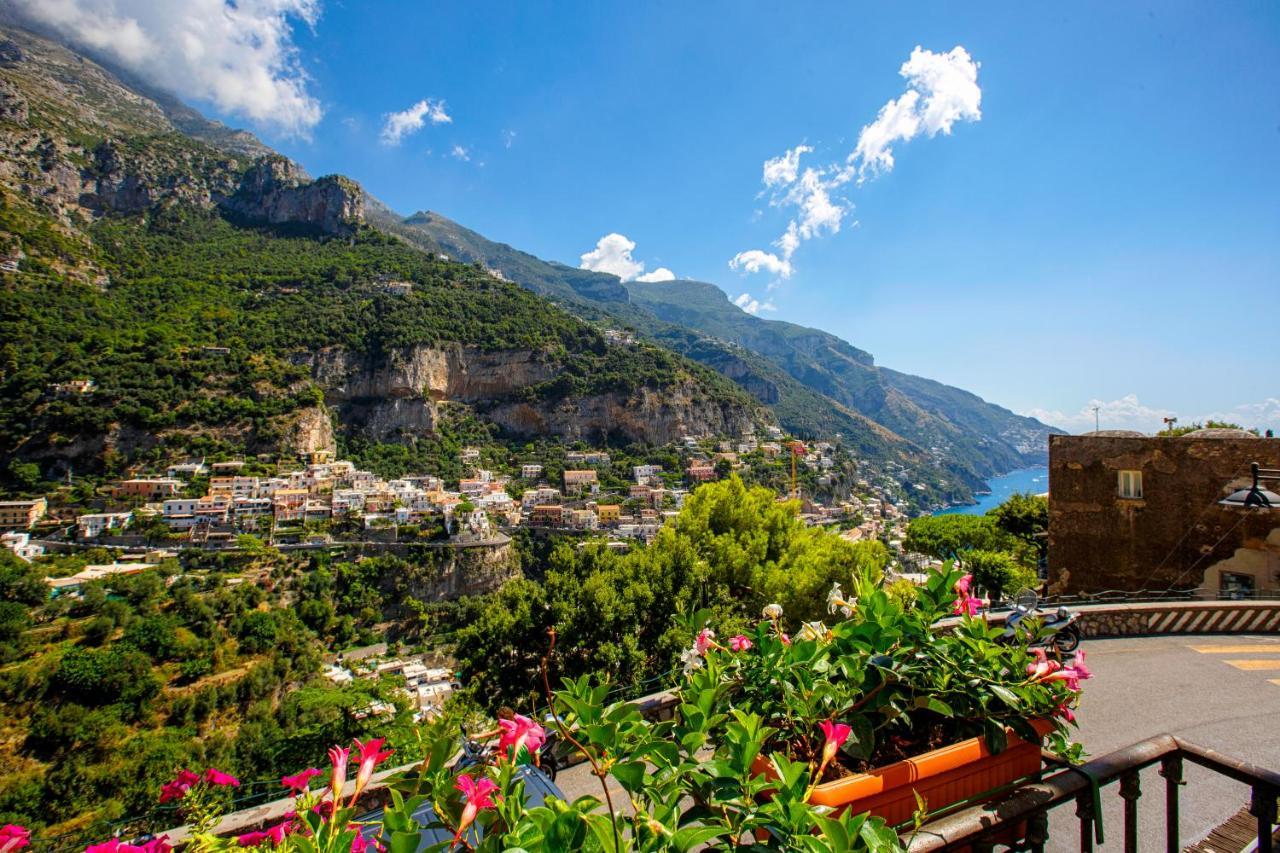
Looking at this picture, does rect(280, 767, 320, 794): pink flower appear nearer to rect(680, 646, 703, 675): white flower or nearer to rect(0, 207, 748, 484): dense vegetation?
rect(680, 646, 703, 675): white flower

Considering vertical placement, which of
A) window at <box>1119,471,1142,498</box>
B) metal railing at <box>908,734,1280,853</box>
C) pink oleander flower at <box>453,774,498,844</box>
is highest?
window at <box>1119,471,1142,498</box>

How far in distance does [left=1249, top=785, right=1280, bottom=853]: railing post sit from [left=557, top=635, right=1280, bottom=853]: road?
1.59 m

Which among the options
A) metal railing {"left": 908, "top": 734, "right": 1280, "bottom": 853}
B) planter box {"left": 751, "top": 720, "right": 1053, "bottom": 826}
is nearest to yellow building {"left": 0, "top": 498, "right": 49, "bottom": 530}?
planter box {"left": 751, "top": 720, "right": 1053, "bottom": 826}

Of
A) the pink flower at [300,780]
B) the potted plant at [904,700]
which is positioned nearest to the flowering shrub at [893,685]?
the potted plant at [904,700]

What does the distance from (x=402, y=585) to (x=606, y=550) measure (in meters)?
33.6

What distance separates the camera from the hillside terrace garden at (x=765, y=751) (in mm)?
867

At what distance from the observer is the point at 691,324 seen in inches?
6850

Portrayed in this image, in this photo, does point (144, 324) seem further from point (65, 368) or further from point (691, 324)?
point (691, 324)

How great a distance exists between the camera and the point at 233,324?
2149 inches

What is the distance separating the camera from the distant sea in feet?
293

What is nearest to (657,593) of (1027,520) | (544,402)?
(1027,520)

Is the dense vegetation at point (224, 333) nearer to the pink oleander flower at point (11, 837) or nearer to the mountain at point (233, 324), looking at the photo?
the mountain at point (233, 324)

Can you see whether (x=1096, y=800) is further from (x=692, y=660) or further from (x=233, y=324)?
(x=233, y=324)

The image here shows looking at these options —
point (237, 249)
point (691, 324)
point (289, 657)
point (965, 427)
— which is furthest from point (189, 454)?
point (965, 427)
